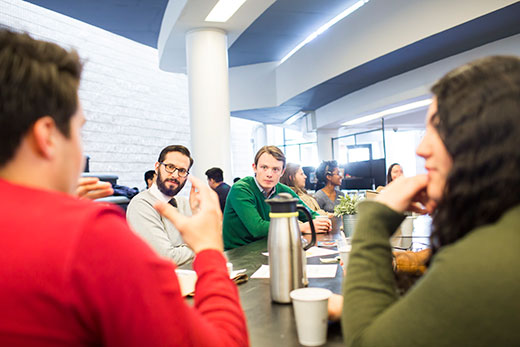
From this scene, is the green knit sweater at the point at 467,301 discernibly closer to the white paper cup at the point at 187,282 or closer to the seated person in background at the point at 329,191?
the white paper cup at the point at 187,282

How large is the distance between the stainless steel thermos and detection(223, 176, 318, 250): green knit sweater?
1340 millimetres

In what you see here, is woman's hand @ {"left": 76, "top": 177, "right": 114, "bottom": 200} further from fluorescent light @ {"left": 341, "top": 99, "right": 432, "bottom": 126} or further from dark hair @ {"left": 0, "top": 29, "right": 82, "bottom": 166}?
fluorescent light @ {"left": 341, "top": 99, "right": 432, "bottom": 126}

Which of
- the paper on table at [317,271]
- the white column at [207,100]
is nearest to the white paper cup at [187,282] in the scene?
the paper on table at [317,271]

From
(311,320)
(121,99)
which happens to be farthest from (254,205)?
(121,99)

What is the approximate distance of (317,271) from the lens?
159 centimetres

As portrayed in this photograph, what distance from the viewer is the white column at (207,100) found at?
5023 mm

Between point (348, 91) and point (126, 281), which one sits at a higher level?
point (348, 91)

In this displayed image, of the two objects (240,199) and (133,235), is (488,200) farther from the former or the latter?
(240,199)

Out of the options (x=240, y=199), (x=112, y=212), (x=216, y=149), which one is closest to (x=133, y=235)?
(x=112, y=212)

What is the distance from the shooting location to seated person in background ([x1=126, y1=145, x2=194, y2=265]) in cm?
229

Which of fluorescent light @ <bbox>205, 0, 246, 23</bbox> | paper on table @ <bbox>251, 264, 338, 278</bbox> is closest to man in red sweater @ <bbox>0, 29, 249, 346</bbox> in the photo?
paper on table @ <bbox>251, 264, 338, 278</bbox>

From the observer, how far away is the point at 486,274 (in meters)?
0.60

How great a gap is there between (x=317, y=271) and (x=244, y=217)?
1.18 metres

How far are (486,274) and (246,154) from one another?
12.8 m
